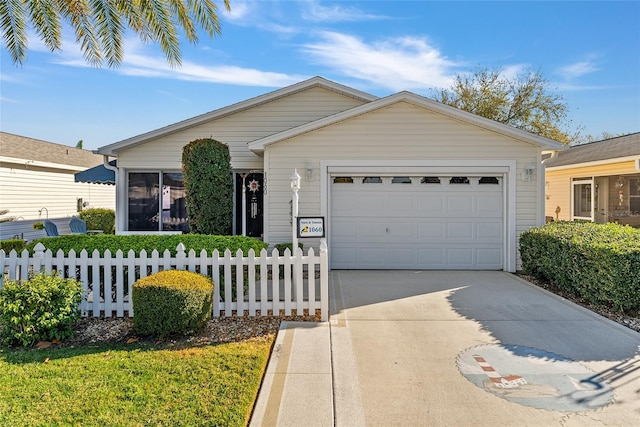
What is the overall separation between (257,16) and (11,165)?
9984 mm

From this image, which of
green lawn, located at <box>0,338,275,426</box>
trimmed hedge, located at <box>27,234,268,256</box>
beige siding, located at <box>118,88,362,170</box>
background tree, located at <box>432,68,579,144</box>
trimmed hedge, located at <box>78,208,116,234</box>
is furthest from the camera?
background tree, located at <box>432,68,579,144</box>

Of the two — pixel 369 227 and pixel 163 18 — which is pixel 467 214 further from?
pixel 163 18

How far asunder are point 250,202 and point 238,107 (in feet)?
8.71

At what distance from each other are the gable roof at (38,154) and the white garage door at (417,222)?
11.7m

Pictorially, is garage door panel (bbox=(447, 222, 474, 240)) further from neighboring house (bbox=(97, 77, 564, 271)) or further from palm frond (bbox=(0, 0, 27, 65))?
palm frond (bbox=(0, 0, 27, 65))

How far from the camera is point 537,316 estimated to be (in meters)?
5.74

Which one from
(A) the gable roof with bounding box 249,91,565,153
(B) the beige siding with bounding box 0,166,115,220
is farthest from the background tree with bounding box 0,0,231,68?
(B) the beige siding with bounding box 0,166,115,220

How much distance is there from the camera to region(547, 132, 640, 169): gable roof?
12791 mm

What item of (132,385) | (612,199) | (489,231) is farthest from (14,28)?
(612,199)

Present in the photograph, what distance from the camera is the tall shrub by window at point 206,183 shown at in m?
8.33

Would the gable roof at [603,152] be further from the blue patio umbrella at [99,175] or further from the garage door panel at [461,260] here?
the blue patio umbrella at [99,175]

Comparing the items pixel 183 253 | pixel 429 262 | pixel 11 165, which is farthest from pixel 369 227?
pixel 11 165

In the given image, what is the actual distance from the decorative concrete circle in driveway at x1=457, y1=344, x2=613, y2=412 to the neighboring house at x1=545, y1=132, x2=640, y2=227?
9824mm

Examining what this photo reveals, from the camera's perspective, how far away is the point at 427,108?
8.94 metres
